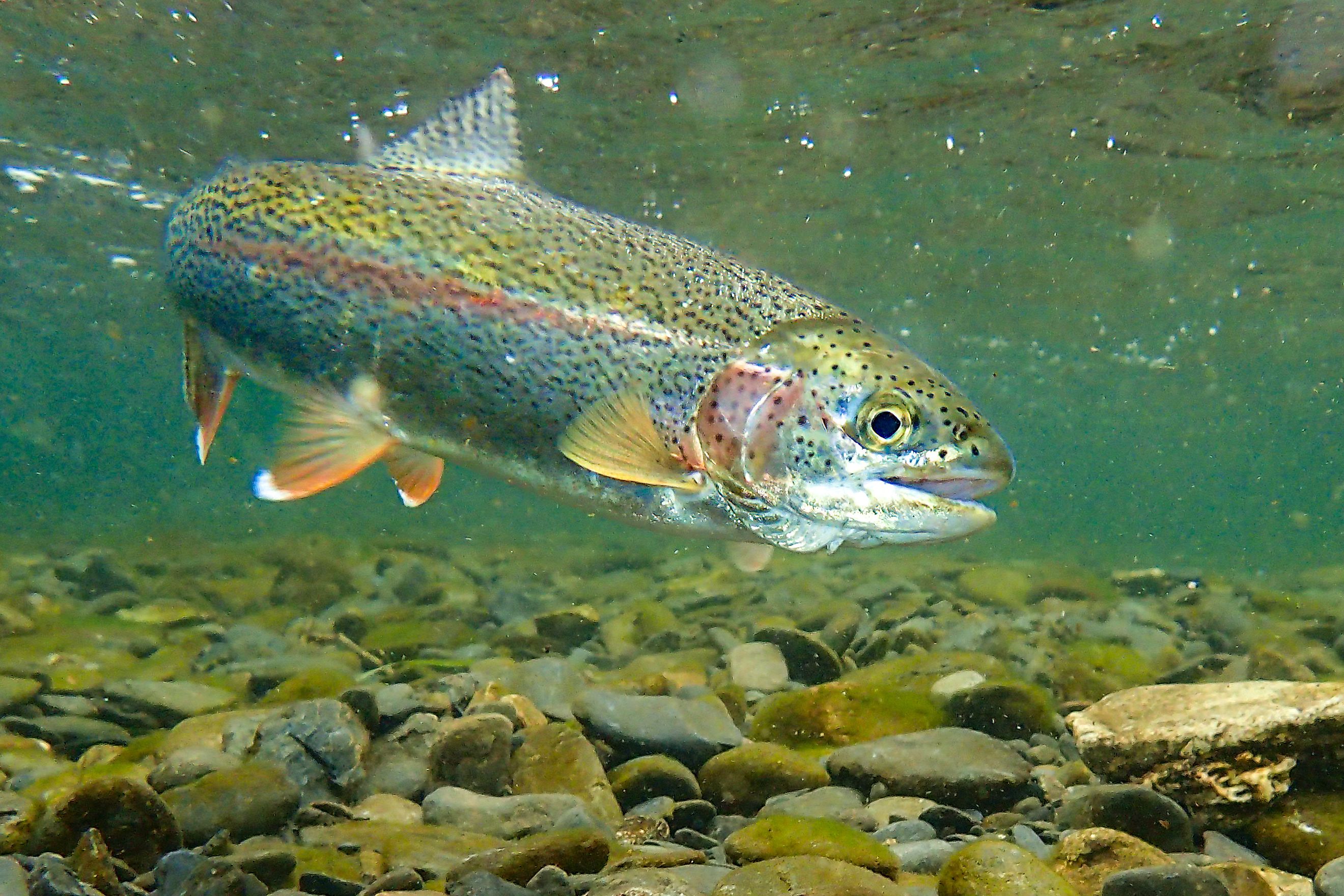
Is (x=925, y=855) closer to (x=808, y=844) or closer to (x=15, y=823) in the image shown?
(x=808, y=844)

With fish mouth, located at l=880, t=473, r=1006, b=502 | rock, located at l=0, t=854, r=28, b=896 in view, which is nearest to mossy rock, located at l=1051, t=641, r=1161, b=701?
fish mouth, located at l=880, t=473, r=1006, b=502

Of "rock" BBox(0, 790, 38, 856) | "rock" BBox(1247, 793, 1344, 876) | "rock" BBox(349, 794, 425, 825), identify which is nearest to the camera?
"rock" BBox(0, 790, 38, 856)

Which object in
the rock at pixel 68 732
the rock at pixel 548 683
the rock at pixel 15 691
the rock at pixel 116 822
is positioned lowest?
the rock at pixel 15 691

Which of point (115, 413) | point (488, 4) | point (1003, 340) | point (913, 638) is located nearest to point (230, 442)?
point (115, 413)

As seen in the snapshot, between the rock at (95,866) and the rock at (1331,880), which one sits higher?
the rock at (1331,880)

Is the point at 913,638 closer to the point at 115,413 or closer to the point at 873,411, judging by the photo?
the point at 873,411

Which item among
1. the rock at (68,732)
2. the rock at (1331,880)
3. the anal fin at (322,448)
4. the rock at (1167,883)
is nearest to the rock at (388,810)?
the anal fin at (322,448)

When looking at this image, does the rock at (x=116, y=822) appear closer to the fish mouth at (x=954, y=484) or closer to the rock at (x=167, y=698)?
the rock at (x=167, y=698)

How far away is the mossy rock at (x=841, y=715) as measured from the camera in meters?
4.86

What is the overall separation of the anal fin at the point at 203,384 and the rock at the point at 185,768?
1406 mm

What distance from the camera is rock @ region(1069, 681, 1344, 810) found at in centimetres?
361

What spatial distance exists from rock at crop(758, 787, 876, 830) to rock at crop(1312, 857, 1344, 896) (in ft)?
4.95

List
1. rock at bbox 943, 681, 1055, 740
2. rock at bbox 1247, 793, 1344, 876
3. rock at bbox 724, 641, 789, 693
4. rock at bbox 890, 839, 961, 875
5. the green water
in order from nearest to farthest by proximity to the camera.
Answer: rock at bbox 890, 839, 961, 875 < rock at bbox 1247, 793, 1344, 876 < rock at bbox 943, 681, 1055, 740 < rock at bbox 724, 641, 789, 693 < the green water

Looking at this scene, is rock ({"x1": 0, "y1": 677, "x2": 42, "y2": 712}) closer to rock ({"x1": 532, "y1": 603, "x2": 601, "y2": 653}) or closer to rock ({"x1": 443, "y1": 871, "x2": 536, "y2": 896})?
rock ({"x1": 443, "y1": 871, "x2": 536, "y2": 896})
